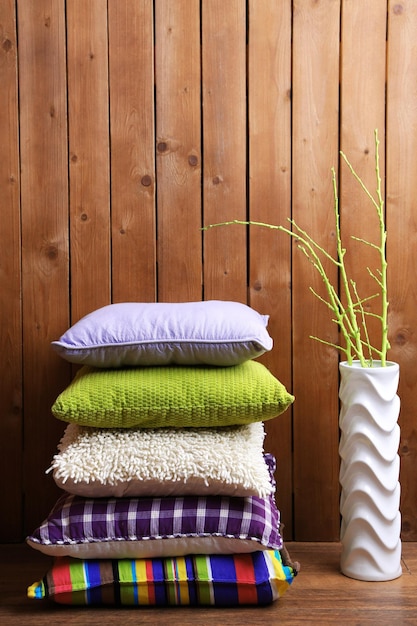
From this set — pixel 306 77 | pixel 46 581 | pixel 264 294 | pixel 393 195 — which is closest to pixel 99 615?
pixel 46 581

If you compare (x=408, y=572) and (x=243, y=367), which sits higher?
(x=243, y=367)

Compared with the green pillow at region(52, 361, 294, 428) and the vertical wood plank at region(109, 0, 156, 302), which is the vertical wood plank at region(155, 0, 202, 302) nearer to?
the vertical wood plank at region(109, 0, 156, 302)

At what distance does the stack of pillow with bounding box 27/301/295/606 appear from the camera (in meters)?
1.48

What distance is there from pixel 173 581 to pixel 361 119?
4.04ft

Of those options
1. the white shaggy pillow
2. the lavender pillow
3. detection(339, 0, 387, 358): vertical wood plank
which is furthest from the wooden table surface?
detection(339, 0, 387, 358): vertical wood plank

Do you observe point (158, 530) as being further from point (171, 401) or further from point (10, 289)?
point (10, 289)

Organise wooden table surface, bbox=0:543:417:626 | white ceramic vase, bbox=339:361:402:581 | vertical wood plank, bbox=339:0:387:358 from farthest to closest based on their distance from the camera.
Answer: vertical wood plank, bbox=339:0:387:358 → white ceramic vase, bbox=339:361:402:581 → wooden table surface, bbox=0:543:417:626

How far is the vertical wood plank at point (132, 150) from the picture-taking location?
73.9 inches

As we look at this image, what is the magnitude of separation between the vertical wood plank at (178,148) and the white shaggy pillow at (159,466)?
50cm

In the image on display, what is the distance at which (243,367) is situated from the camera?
5.28ft

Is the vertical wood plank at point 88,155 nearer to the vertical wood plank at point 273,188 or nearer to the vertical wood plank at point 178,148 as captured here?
the vertical wood plank at point 178,148

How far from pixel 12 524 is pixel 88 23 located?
4.43ft

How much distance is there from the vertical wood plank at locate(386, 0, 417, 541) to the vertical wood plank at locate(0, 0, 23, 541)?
3.24ft

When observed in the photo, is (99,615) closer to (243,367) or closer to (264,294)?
(243,367)
